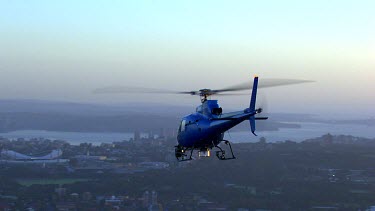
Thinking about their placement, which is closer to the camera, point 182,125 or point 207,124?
point 207,124

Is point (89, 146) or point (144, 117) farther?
point (144, 117)

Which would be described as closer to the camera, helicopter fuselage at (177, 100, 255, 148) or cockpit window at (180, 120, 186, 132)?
helicopter fuselage at (177, 100, 255, 148)

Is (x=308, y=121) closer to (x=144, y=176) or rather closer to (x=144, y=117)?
(x=144, y=117)

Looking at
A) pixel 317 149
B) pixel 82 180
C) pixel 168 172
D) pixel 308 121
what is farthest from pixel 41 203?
pixel 308 121

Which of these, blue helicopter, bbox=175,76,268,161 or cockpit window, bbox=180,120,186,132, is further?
cockpit window, bbox=180,120,186,132

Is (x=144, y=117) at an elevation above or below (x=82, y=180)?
above

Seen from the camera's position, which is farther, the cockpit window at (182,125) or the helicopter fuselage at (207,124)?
the cockpit window at (182,125)

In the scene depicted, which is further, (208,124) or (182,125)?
(182,125)

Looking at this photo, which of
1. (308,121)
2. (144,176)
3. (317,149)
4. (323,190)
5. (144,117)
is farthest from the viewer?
(308,121)

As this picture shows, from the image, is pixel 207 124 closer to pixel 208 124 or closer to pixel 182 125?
pixel 208 124

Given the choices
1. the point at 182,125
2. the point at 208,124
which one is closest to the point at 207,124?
the point at 208,124

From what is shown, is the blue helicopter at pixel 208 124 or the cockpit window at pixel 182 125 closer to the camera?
the blue helicopter at pixel 208 124
